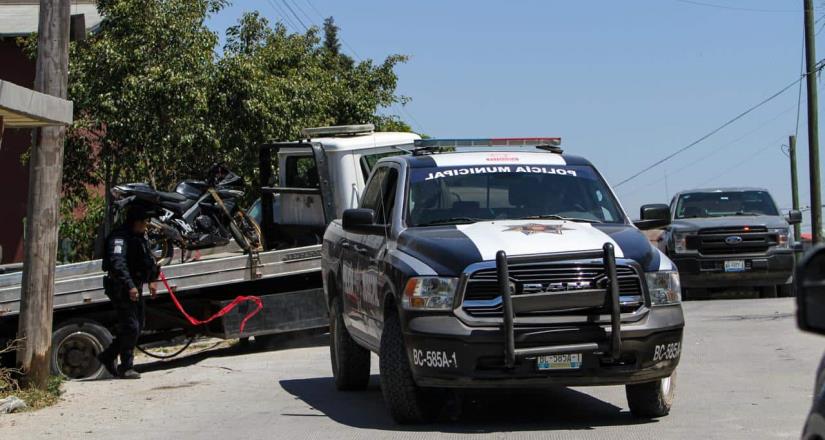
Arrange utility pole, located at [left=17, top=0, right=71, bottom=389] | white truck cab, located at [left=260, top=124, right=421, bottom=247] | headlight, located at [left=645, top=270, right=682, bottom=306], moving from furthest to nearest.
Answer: white truck cab, located at [left=260, top=124, right=421, bottom=247] < utility pole, located at [left=17, top=0, right=71, bottom=389] < headlight, located at [left=645, top=270, right=682, bottom=306]

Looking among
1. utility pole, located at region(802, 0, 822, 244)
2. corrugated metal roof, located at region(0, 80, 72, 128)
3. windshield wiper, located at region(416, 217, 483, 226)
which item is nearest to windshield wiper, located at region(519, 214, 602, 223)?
windshield wiper, located at region(416, 217, 483, 226)

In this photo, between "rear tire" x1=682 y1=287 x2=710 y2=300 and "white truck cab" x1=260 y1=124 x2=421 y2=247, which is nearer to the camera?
"white truck cab" x1=260 y1=124 x2=421 y2=247

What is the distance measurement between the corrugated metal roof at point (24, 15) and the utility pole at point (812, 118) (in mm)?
17086

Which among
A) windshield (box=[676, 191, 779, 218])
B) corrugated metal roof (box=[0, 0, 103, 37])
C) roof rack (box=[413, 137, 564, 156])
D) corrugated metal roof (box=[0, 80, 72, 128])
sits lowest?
windshield (box=[676, 191, 779, 218])

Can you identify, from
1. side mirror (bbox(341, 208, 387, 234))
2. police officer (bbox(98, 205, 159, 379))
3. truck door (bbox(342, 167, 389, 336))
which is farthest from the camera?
police officer (bbox(98, 205, 159, 379))

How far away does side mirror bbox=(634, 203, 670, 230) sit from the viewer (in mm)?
10195

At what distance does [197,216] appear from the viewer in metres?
16.4

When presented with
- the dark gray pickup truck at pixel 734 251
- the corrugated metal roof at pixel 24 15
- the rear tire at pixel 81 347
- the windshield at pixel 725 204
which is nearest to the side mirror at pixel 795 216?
the dark gray pickup truck at pixel 734 251

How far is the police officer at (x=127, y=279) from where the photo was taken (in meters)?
13.4

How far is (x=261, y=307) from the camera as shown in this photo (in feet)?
50.6

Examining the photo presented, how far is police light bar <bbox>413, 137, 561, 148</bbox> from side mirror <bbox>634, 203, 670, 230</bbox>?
1037 mm

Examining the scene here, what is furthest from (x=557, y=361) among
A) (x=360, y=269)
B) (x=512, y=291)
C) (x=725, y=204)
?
(x=725, y=204)

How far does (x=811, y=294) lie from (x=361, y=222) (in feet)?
21.8

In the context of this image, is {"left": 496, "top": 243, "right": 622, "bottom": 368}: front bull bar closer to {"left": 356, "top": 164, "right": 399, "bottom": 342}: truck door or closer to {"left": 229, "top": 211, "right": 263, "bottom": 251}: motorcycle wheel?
{"left": 356, "top": 164, "right": 399, "bottom": 342}: truck door
